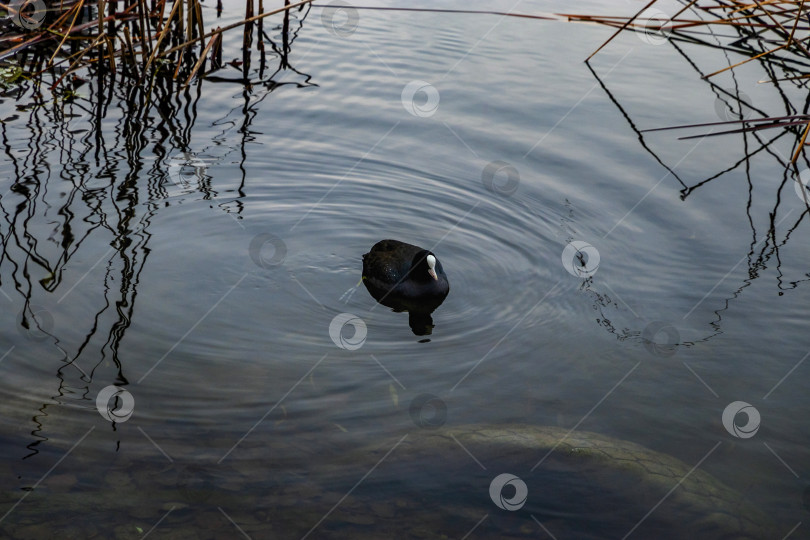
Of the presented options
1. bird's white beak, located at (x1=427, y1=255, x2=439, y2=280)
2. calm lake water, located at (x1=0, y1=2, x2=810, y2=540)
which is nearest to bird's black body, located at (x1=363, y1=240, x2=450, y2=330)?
bird's white beak, located at (x1=427, y1=255, x2=439, y2=280)

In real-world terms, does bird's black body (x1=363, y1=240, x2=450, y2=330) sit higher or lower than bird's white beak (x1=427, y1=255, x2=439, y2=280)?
lower

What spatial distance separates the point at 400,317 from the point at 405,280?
1.12ft

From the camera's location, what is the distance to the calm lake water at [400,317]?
423cm

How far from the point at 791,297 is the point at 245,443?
15.6 feet

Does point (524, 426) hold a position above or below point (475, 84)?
above

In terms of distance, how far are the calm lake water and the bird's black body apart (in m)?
0.18

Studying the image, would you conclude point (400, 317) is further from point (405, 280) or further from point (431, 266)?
point (431, 266)

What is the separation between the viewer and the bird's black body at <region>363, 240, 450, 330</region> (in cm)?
634

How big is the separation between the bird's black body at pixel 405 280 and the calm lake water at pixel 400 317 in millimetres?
175

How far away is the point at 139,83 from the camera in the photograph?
9648 millimetres

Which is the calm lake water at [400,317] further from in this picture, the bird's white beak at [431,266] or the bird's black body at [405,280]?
the bird's white beak at [431,266]

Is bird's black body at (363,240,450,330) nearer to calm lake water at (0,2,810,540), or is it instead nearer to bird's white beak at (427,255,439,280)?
bird's white beak at (427,255,439,280)

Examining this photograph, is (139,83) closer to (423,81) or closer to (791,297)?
(423,81)

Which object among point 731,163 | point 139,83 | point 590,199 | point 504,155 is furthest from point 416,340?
point 139,83
